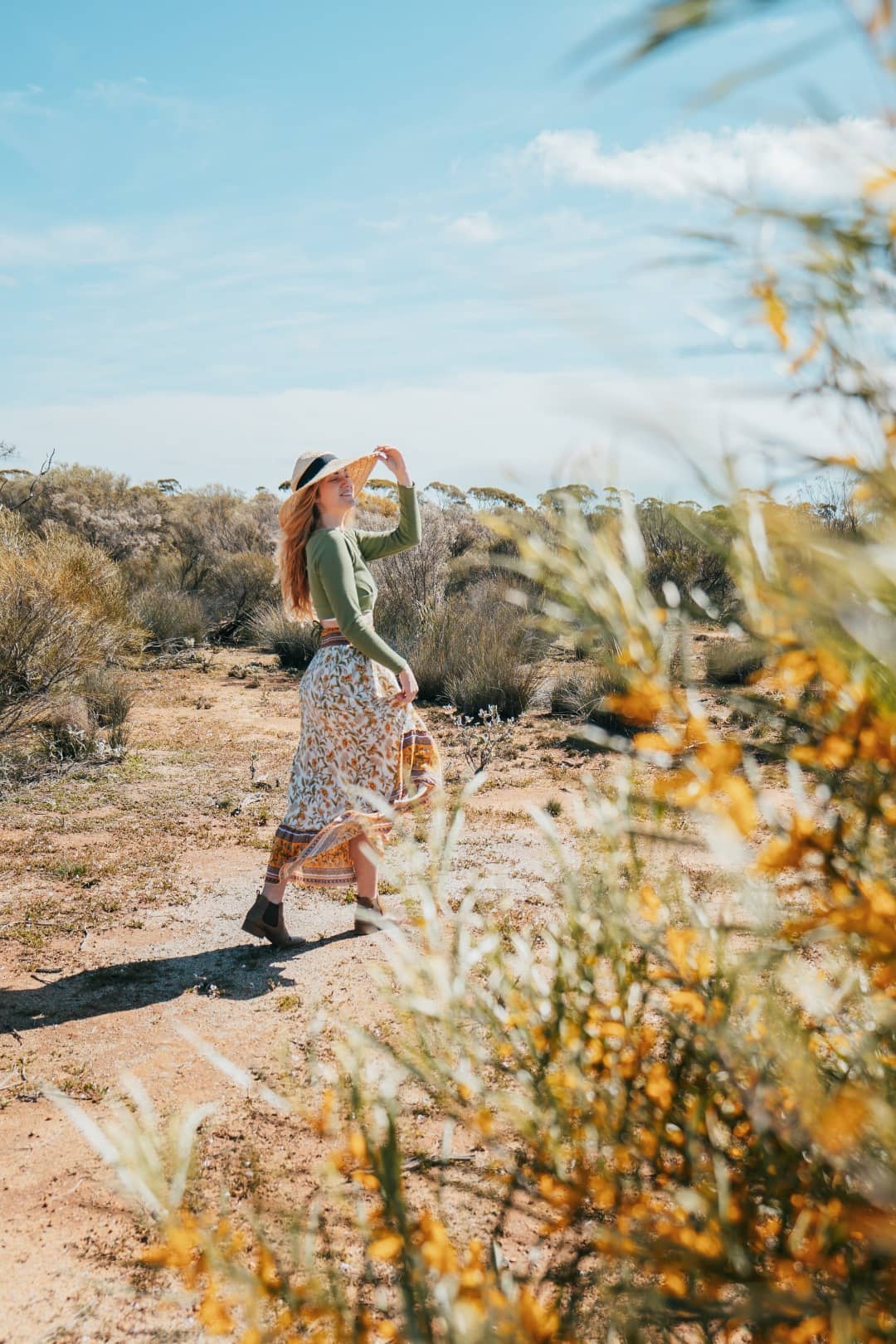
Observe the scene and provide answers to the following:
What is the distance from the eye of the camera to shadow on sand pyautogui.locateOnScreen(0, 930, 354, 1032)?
11.4 feet

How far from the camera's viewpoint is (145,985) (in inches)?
146

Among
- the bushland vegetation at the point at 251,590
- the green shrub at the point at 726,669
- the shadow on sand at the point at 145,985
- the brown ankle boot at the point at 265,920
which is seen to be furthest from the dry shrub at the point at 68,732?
the green shrub at the point at 726,669

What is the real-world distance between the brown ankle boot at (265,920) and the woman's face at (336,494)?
160 centimetres

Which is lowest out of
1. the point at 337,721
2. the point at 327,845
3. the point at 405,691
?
the point at 327,845

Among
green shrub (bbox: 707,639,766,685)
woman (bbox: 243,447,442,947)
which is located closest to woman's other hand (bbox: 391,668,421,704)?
woman (bbox: 243,447,442,947)

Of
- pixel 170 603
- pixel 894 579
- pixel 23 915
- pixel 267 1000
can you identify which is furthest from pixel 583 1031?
pixel 170 603

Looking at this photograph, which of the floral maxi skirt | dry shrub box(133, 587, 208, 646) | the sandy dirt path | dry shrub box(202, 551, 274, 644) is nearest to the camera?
the sandy dirt path

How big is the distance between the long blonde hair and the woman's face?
4 cm

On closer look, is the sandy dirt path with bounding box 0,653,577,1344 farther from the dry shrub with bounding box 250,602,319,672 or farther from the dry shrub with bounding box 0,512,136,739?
the dry shrub with bounding box 250,602,319,672

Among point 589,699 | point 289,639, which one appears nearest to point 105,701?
point 589,699

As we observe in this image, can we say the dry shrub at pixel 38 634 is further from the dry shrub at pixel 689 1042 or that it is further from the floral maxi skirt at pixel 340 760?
the dry shrub at pixel 689 1042

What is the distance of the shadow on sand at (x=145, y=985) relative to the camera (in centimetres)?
346

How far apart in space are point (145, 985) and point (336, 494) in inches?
82.2

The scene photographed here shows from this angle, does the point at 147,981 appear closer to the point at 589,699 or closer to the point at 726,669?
the point at 589,699
